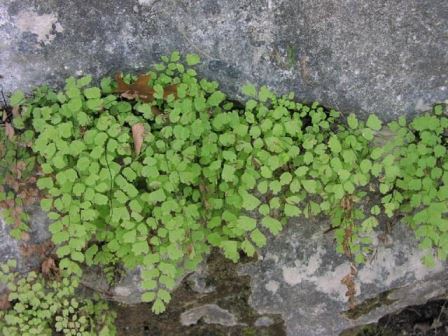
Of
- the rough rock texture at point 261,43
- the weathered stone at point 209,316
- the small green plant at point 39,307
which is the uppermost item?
the rough rock texture at point 261,43

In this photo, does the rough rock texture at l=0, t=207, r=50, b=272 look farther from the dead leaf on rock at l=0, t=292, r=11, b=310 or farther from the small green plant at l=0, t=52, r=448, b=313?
the small green plant at l=0, t=52, r=448, b=313

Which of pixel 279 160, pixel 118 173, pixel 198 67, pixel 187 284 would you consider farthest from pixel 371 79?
pixel 187 284

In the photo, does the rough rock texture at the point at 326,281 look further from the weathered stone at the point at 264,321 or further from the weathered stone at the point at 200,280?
the weathered stone at the point at 200,280

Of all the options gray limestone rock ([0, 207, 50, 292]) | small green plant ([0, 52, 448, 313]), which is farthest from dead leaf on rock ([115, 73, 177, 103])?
gray limestone rock ([0, 207, 50, 292])

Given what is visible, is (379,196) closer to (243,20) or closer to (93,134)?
(243,20)

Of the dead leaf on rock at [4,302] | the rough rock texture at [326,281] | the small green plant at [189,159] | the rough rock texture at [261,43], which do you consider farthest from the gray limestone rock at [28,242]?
the rough rock texture at [326,281]

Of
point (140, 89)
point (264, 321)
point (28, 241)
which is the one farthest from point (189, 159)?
point (264, 321)
